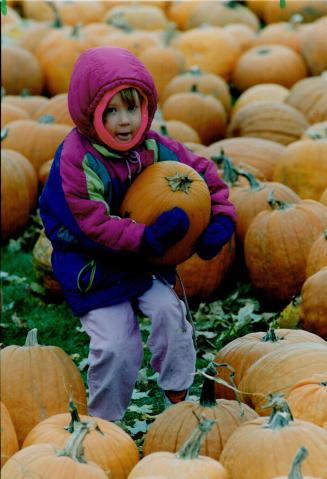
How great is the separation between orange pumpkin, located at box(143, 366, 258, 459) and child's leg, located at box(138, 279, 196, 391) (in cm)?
66

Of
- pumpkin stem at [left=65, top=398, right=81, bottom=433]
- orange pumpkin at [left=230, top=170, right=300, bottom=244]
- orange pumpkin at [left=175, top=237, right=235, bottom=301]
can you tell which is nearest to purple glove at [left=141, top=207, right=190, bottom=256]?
pumpkin stem at [left=65, top=398, right=81, bottom=433]

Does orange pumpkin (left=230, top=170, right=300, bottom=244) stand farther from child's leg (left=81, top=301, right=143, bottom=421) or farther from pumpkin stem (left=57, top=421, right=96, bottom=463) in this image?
pumpkin stem (left=57, top=421, right=96, bottom=463)

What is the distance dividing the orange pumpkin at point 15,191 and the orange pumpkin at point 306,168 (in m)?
1.97

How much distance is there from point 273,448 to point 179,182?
4.50ft

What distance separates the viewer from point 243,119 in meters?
8.64

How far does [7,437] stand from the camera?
3379mm

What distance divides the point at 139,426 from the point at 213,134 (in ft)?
16.2

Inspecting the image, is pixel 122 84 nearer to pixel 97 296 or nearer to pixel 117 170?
pixel 117 170

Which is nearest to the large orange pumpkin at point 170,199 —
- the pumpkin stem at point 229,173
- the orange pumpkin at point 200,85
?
the pumpkin stem at point 229,173

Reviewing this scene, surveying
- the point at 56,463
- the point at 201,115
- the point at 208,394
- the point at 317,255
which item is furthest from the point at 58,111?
the point at 56,463

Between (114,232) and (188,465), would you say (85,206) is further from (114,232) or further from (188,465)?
(188,465)

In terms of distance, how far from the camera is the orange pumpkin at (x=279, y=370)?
3930mm

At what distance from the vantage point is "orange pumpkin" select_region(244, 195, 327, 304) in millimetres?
5973

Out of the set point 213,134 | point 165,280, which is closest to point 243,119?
point 213,134
